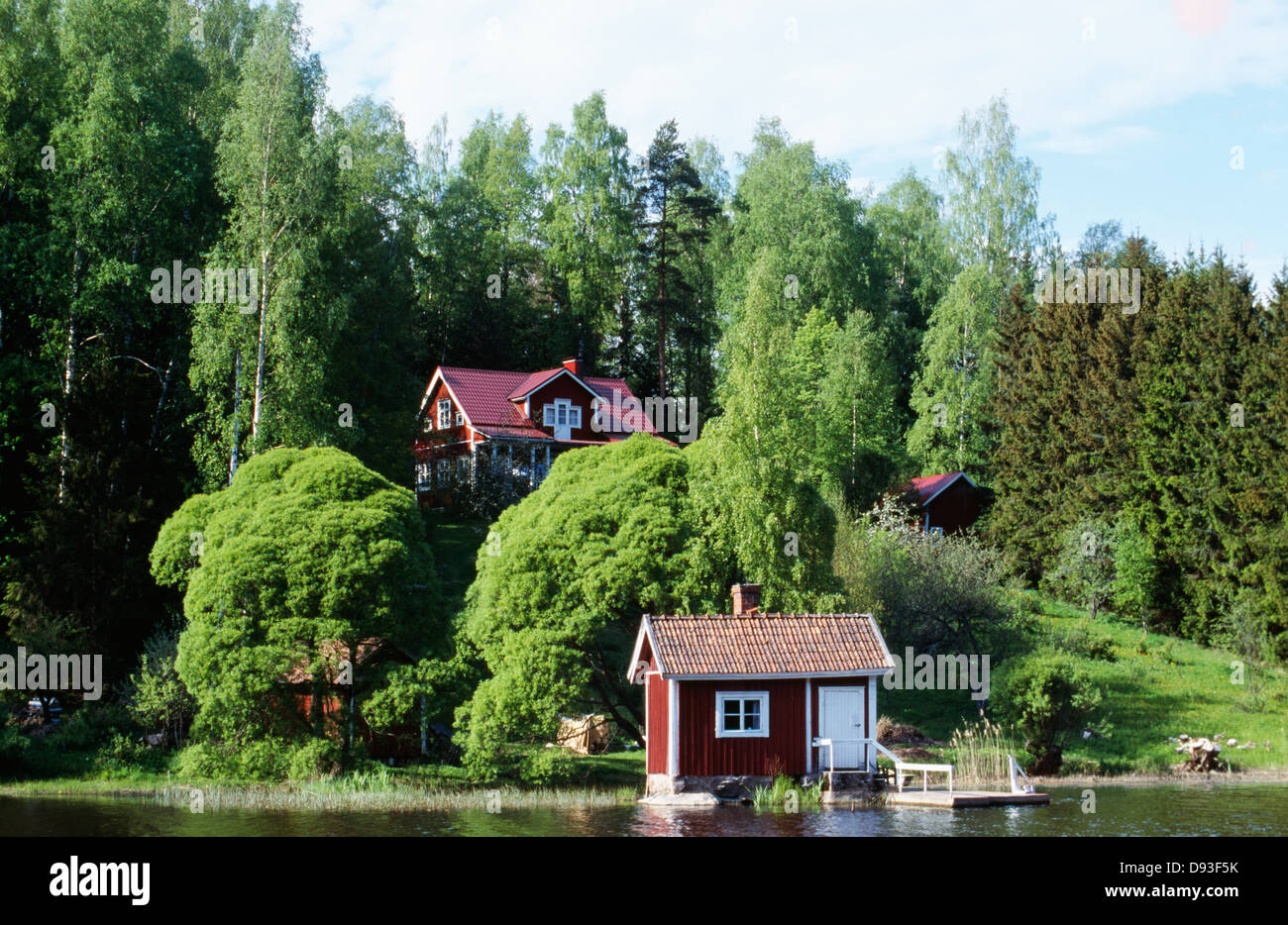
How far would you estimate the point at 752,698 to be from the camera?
27.2m

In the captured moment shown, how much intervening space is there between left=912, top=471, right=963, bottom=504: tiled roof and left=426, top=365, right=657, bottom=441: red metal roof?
44.7ft

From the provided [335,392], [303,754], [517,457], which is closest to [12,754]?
[303,754]

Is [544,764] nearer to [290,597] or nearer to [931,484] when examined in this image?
[290,597]

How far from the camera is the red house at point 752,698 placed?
26766mm

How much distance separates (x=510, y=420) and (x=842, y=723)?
33299 millimetres

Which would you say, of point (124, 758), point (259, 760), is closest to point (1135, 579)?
point (259, 760)

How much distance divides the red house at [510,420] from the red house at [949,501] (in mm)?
14188

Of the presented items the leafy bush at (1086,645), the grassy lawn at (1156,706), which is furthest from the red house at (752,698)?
the leafy bush at (1086,645)

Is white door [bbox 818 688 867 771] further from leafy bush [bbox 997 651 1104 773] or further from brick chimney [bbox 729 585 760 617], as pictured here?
leafy bush [bbox 997 651 1104 773]

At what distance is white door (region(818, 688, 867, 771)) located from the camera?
90.0 ft

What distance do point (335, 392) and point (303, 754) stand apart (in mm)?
21073

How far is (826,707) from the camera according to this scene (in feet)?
90.4

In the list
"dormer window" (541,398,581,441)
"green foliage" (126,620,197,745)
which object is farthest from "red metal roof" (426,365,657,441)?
"green foliage" (126,620,197,745)
